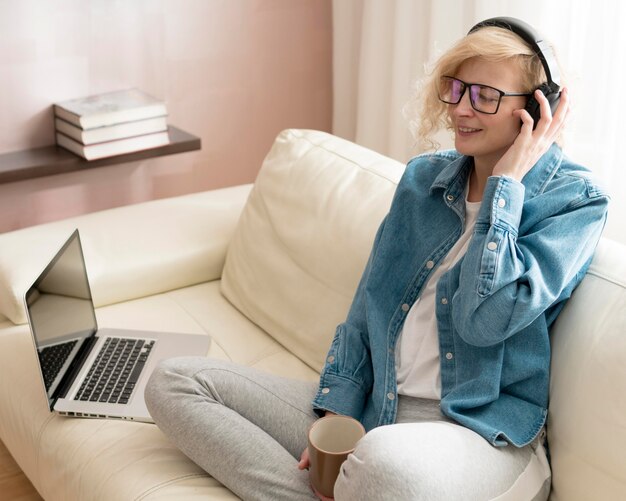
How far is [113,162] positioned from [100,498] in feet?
4.41

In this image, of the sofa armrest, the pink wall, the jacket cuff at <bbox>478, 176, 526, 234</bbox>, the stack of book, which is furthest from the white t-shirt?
the pink wall

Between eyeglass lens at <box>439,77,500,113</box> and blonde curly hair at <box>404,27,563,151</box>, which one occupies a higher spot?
blonde curly hair at <box>404,27,563,151</box>

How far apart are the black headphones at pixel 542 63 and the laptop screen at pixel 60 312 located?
1017mm

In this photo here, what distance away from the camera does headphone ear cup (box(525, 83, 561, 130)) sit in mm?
1465

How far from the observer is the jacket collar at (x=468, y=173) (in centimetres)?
150

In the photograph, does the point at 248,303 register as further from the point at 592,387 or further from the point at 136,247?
the point at 592,387

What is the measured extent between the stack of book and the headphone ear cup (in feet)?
4.91

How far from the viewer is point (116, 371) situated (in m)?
1.93

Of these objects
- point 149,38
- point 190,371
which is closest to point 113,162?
point 149,38

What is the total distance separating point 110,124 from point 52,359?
39.6 inches

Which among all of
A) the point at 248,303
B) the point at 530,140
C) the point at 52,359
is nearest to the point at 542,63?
the point at 530,140

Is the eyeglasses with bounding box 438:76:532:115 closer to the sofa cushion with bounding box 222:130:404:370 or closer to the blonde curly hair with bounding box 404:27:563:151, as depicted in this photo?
the blonde curly hair with bounding box 404:27:563:151

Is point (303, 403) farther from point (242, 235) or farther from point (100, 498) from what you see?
point (242, 235)

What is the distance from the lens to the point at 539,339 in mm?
1477
